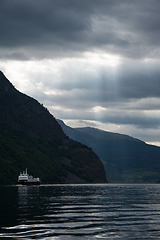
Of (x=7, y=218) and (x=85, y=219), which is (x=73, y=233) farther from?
(x=7, y=218)

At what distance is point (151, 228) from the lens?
3744 cm

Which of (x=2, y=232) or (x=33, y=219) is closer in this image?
(x=2, y=232)

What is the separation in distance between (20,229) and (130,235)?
12162mm

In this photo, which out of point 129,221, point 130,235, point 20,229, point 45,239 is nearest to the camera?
point 45,239

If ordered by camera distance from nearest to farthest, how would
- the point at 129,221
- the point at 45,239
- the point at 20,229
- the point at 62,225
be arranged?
the point at 45,239, the point at 20,229, the point at 62,225, the point at 129,221

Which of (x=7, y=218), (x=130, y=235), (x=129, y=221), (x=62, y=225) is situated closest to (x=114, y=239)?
(x=130, y=235)

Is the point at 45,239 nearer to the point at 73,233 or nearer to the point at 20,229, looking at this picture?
the point at 73,233

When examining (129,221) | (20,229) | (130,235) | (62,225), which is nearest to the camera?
(130,235)

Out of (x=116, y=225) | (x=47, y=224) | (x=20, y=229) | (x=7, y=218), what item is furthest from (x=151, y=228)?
(x=7, y=218)

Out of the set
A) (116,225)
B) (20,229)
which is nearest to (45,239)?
(20,229)

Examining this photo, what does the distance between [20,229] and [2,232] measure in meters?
2.56

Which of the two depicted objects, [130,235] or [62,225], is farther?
[62,225]

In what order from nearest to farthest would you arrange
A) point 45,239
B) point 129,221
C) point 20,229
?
point 45,239 → point 20,229 → point 129,221

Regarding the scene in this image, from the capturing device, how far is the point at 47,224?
39344mm
